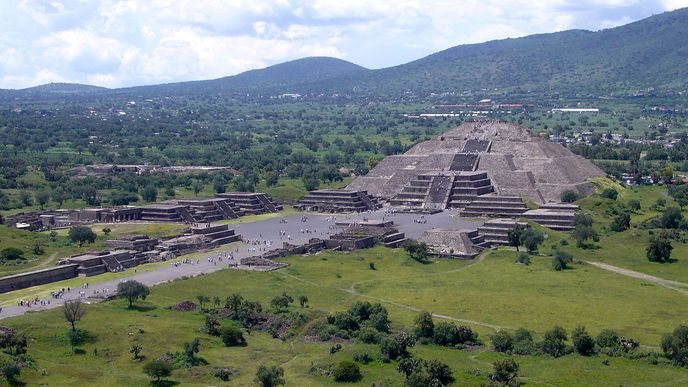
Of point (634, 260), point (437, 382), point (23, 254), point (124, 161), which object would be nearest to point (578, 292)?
point (634, 260)

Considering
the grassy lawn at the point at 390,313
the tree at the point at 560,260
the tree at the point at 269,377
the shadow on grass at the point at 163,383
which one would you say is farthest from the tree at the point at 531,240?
the shadow on grass at the point at 163,383

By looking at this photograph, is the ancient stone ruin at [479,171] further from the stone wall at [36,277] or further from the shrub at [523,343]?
the shrub at [523,343]

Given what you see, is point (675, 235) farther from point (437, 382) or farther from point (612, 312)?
point (437, 382)

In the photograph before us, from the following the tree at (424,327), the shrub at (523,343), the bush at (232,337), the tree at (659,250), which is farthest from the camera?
the tree at (659,250)

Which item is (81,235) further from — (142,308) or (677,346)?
(677,346)

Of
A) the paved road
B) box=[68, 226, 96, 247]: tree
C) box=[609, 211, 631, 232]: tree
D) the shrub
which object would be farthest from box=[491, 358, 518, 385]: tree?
box=[68, 226, 96, 247]: tree

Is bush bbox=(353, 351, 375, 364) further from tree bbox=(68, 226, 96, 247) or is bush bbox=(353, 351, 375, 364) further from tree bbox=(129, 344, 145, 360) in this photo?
tree bbox=(68, 226, 96, 247)
